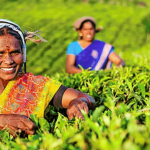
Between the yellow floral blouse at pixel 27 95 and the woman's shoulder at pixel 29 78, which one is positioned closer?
the yellow floral blouse at pixel 27 95

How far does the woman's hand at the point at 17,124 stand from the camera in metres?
1.73

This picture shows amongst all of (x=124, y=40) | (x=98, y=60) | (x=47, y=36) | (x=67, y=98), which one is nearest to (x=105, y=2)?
(x=124, y=40)

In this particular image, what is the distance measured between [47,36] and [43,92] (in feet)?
43.7

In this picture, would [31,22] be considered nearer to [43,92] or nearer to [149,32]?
[149,32]

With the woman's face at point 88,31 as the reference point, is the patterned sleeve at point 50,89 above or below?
below

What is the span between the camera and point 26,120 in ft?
5.85

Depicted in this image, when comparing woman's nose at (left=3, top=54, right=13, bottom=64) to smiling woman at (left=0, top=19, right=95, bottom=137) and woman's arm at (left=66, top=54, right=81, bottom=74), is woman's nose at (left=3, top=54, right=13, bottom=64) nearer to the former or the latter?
smiling woman at (left=0, top=19, right=95, bottom=137)

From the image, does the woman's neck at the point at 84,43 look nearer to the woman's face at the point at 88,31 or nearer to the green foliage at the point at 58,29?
the woman's face at the point at 88,31

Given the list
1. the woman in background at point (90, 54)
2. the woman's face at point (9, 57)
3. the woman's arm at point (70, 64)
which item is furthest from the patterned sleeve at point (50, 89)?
the woman in background at point (90, 54)

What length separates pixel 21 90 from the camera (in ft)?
7.20

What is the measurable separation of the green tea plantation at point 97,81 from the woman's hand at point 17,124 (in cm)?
6

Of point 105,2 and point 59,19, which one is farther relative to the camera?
point 105,2

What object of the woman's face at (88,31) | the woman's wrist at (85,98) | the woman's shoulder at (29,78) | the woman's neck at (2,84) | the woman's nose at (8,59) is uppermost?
the woman's face at (88,31)

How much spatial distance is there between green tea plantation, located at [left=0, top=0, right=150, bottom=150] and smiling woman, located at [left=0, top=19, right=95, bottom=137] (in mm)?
125
